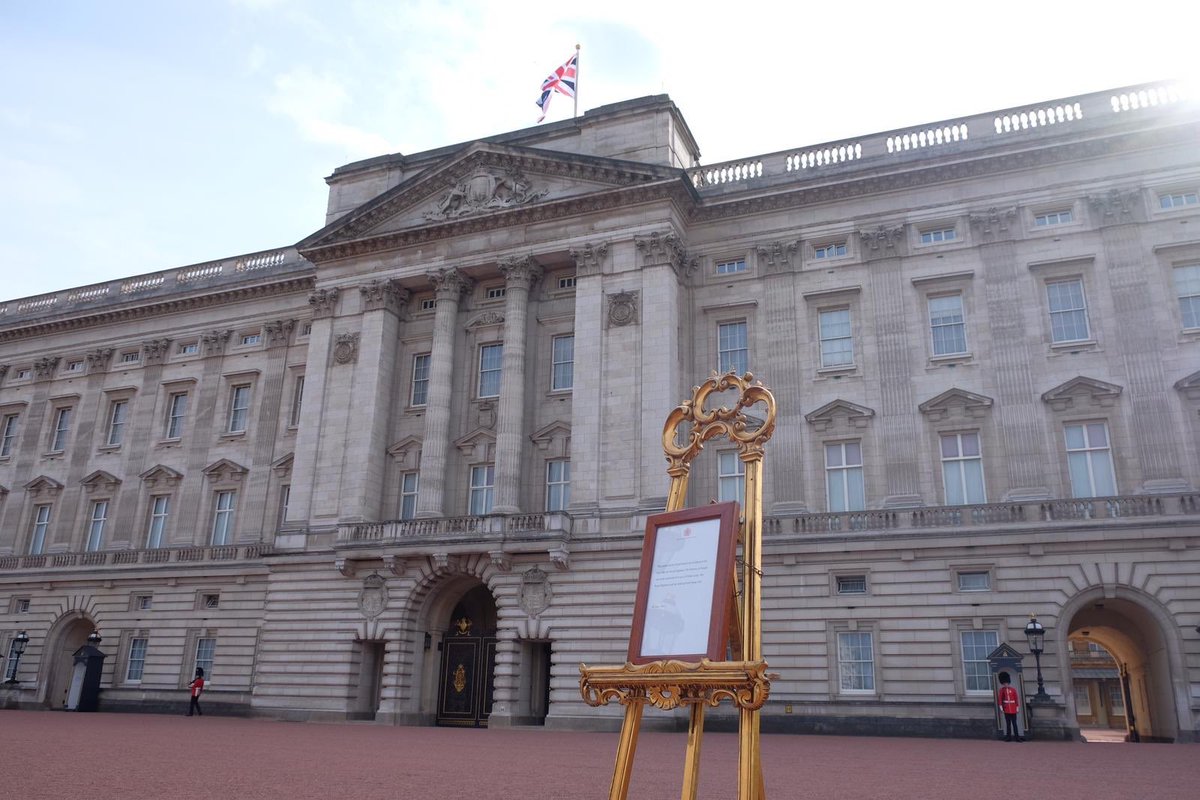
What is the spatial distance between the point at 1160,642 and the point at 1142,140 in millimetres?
16702

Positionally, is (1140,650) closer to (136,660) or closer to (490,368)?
(490,368)

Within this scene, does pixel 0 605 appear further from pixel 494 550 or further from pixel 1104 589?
pixel 1104 589

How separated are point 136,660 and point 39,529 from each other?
1049 centimetres

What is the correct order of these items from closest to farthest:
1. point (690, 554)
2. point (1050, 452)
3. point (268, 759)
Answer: point (690, 554) → point (268, 759) → point (1050, 452)

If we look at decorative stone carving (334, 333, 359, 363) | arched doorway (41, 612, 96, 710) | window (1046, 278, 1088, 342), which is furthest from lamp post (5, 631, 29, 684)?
window (1046, 278, 1088, 342)

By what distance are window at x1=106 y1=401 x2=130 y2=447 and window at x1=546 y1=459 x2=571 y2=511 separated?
2491cm

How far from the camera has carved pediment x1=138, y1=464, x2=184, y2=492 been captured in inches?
1778

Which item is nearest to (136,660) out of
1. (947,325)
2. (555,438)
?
(555,438)

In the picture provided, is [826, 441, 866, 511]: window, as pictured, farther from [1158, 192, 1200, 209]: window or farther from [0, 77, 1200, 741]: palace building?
[1158, 192, 1200, 209]: window

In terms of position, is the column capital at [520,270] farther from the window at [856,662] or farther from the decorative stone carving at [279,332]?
the window at [856,662]

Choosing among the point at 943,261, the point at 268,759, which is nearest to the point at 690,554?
the point at 268,759

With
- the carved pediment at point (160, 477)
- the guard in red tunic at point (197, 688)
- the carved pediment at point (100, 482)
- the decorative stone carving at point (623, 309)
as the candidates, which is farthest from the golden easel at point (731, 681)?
the carved pediment at point (100, 482)

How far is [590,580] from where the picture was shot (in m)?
32.8

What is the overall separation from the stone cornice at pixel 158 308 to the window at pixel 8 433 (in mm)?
4516
